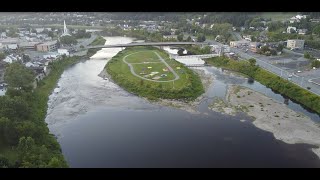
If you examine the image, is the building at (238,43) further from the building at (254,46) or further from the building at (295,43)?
the building at (295,43)

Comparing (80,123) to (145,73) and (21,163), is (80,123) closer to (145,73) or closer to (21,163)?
(21,163)

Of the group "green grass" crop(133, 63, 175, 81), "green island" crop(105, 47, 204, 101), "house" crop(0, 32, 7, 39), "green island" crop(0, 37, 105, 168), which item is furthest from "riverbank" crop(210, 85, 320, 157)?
"house" crop(0, 32, 7, 39)

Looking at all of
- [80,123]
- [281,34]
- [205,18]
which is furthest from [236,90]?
[205,18]

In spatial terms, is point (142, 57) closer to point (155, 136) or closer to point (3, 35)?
point (155, 136)

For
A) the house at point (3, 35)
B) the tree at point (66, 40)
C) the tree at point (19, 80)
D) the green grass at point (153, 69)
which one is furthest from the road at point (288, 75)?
the house at point (3, 35)

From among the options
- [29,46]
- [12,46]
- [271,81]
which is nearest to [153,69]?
[271,81]
